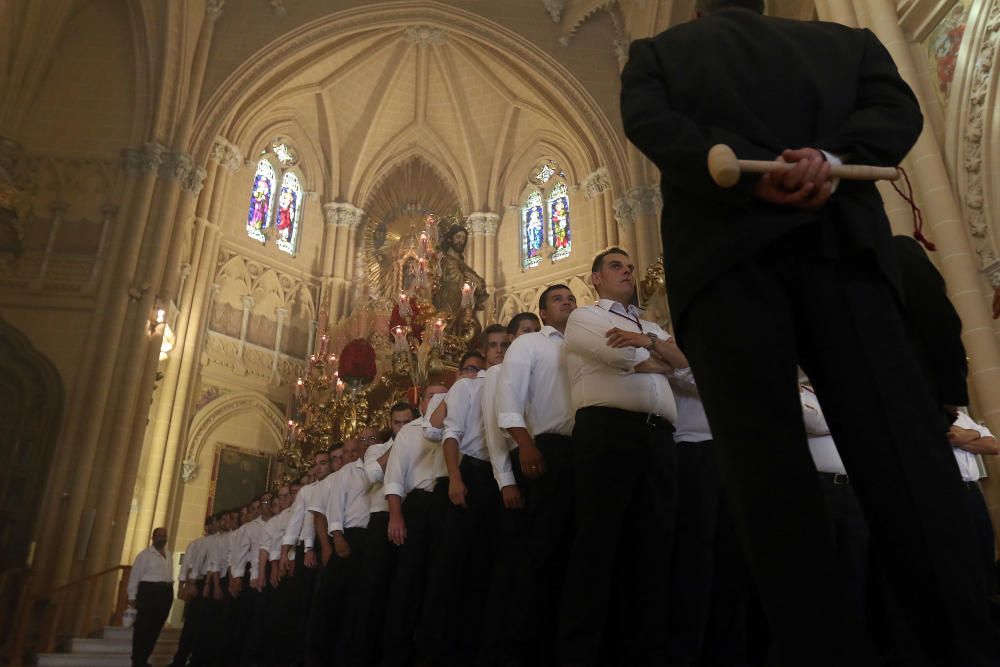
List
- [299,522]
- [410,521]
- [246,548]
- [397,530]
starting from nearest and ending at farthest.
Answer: [397,530] < [410,521] < [299,522] < [246,548]

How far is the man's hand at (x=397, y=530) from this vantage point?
4566mm

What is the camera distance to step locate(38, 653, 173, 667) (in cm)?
780

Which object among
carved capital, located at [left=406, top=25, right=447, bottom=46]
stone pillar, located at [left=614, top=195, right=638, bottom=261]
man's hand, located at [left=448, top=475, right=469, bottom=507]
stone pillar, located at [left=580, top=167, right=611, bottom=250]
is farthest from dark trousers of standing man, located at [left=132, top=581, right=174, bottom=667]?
carved capital, located at [left=406, top=25, right=447, bottom=46]

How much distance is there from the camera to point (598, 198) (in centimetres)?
1711

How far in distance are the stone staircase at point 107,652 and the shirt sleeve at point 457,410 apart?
6.16m

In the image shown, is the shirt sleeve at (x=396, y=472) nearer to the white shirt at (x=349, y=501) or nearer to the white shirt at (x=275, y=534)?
the white shirt at (x=349, y=501)

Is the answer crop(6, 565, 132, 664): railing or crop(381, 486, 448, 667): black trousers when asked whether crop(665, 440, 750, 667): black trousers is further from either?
crop(6, 565, 132, 664): railing

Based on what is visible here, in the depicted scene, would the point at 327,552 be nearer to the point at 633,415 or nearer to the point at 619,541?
the point at 619,541

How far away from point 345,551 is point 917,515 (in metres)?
4.95

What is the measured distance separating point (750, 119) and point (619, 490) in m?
1.77

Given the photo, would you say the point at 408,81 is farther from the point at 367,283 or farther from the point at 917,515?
the point at 917,515

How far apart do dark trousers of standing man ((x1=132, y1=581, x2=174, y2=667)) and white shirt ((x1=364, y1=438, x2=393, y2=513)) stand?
3.73 meters

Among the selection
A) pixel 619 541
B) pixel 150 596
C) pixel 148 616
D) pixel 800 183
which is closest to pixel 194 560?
pixel 150 596

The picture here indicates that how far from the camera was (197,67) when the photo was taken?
1516 cm
